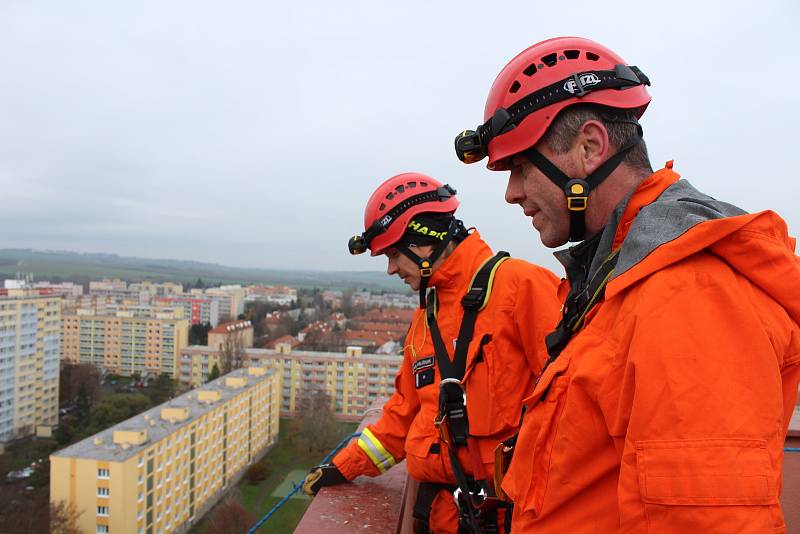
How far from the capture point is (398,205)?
367cm

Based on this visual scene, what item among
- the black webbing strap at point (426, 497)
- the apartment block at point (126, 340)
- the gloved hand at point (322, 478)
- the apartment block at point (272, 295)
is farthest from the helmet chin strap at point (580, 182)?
the apartment block at point (272, 295)

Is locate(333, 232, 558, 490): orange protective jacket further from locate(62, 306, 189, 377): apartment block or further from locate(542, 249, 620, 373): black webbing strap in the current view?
locate(62, 306, 189, 377): apartment block

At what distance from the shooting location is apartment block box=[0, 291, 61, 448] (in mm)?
38469

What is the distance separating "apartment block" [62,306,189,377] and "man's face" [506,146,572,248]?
5712 centimetres

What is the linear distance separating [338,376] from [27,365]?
77.4 ft

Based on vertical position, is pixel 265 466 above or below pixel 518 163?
below

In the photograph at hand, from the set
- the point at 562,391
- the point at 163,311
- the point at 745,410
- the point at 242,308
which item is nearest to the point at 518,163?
the point at 562,391

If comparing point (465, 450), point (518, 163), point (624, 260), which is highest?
point (518, 163)

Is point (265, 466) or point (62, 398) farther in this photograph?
point (62, 398)

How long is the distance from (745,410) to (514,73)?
49.1 inches

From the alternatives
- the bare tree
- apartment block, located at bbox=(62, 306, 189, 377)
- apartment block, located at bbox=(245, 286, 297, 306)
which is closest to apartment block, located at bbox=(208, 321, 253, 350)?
the bare tree

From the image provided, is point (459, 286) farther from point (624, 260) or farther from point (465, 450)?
point (624, 260)

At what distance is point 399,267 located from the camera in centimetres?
364

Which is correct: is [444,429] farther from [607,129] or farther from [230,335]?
[230,335]
